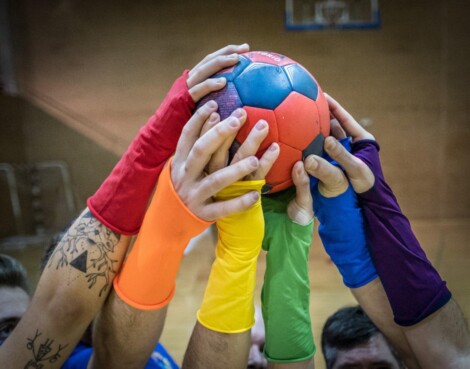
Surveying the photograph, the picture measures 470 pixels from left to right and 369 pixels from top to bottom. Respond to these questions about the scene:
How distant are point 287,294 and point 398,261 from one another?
0.28 meters

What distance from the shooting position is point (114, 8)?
226 inches

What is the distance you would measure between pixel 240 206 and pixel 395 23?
5584 millimetres

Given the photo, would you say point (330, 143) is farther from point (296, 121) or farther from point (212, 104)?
point (212, 104)

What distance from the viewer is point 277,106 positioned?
110 cm

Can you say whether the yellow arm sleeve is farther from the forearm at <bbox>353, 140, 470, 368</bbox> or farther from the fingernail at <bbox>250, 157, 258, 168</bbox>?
the forearm at <bbox>353, 140, 470, 368</bbox>

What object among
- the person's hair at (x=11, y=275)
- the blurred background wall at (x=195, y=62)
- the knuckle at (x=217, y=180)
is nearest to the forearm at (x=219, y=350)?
the knuckle at (x=217, y=180)

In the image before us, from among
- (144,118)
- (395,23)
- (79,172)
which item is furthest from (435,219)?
(79,172)

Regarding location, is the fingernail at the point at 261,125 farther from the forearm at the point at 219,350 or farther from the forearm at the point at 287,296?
the forearm at the point at 219,350

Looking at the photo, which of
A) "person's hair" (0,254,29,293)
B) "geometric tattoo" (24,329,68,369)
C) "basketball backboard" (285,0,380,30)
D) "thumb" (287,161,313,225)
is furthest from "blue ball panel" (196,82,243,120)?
"basketball backboard" (285,0,380,30)

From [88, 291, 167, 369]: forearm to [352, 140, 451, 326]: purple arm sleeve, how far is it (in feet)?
1.82

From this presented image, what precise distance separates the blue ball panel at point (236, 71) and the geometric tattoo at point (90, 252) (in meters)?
0.47

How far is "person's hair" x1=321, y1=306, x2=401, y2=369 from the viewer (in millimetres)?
1439

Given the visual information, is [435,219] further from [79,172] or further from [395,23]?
[79,172]

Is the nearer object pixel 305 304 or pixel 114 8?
pixel 305 304
